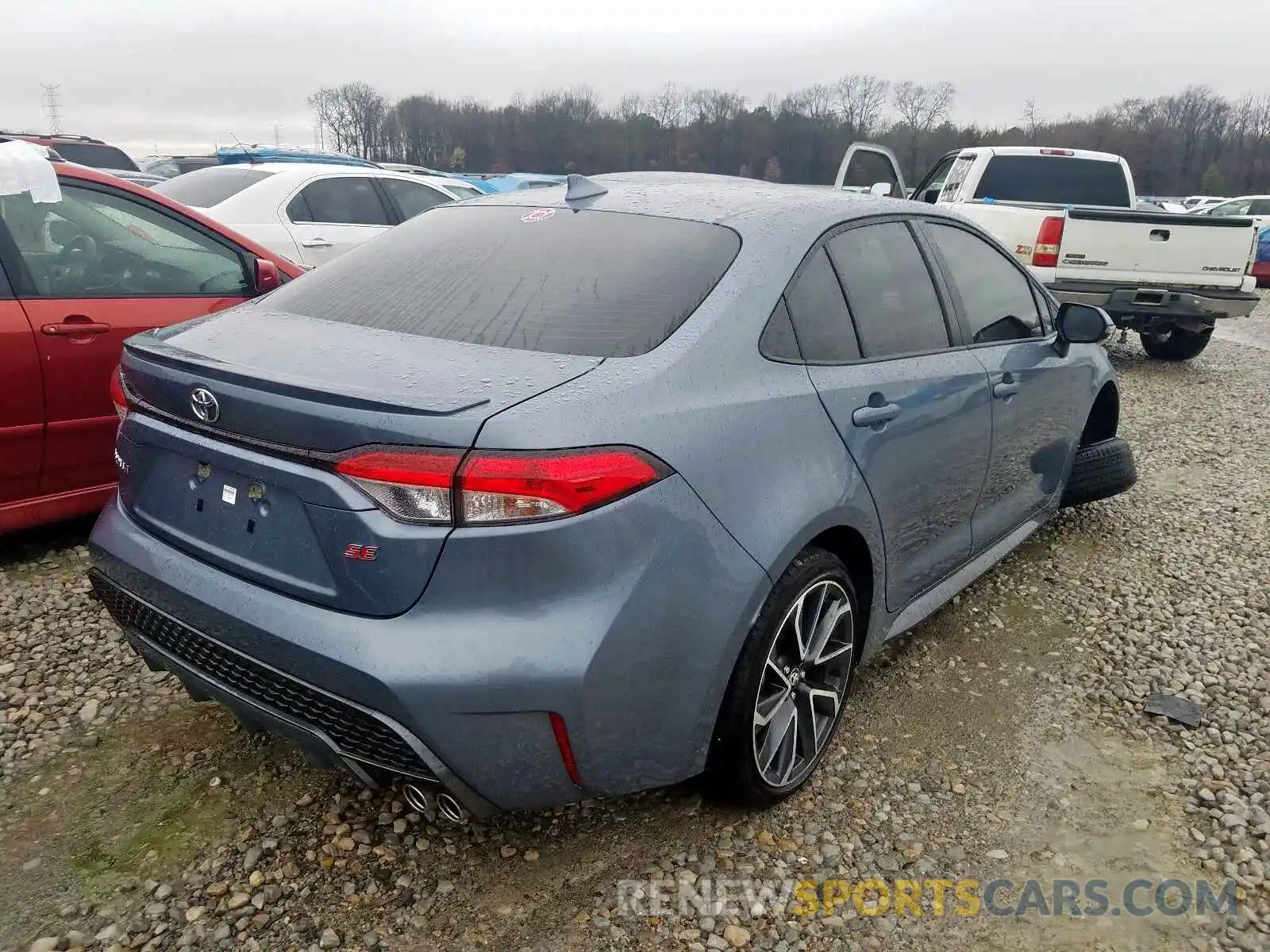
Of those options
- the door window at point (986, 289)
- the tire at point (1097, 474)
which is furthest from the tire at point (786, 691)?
the tire at point (1097, 474)

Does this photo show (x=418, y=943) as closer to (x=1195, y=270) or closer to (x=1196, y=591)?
(x=1196, y=591)

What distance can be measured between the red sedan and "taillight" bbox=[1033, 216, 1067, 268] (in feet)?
21.5

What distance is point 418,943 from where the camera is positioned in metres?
2.05

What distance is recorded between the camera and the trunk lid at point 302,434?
182cm

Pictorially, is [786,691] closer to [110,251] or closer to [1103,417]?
[1103,417]

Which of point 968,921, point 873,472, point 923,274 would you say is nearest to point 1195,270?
point 923,274

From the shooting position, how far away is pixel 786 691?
7.90ft

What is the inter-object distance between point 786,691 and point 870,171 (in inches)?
308

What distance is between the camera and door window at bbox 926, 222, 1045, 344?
3256 millimetres

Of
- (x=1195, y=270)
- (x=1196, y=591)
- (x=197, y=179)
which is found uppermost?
(x=197, y=179)

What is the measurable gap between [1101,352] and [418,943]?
150 inches

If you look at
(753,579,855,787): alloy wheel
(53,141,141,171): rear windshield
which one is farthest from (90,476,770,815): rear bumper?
(53,141,141,171): rear windshield

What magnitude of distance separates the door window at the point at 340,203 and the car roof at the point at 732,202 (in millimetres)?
4972

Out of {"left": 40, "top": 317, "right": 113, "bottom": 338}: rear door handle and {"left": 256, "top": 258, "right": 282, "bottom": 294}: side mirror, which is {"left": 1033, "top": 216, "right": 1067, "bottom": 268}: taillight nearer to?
{"left": 256, "top": 258, "right": 282, "bottom": 294}: side mirror
